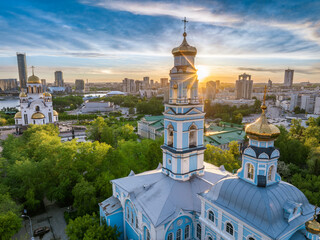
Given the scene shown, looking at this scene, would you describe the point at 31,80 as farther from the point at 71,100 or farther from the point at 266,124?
the point at 71,100

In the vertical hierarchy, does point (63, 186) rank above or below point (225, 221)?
below

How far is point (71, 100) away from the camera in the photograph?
11775cm

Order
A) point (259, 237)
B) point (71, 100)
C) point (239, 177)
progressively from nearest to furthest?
point (259, 237), point (239, 177), point (71, 100)

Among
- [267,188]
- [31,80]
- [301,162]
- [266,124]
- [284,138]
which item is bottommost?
[301,162]

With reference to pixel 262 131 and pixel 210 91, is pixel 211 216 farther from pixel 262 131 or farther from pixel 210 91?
pixel 210 91

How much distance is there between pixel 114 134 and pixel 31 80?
86.0 feet

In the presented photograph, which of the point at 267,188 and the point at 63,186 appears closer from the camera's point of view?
the point at 267,188

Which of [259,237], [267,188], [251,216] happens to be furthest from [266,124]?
[259,237]

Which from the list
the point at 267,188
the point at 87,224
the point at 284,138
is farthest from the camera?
the point at 284,138

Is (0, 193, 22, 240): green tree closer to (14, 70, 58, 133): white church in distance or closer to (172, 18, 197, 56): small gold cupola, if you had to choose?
(172, 18, 197, 56): small gold cupola

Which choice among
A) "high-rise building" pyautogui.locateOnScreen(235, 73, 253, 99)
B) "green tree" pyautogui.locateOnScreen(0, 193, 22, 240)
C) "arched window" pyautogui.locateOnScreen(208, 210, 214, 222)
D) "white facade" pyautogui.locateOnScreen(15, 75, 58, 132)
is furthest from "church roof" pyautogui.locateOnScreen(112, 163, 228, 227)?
→ "high-rise building" pyautogui.locateOnScreen(235, 73, 253, 99)

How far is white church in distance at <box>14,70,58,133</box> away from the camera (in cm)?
4612

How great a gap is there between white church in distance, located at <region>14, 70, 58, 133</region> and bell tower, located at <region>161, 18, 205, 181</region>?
40636 mm

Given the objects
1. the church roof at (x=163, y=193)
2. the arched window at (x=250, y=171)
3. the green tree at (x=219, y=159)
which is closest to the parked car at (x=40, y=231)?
the church roof at (x=163, y=193)
